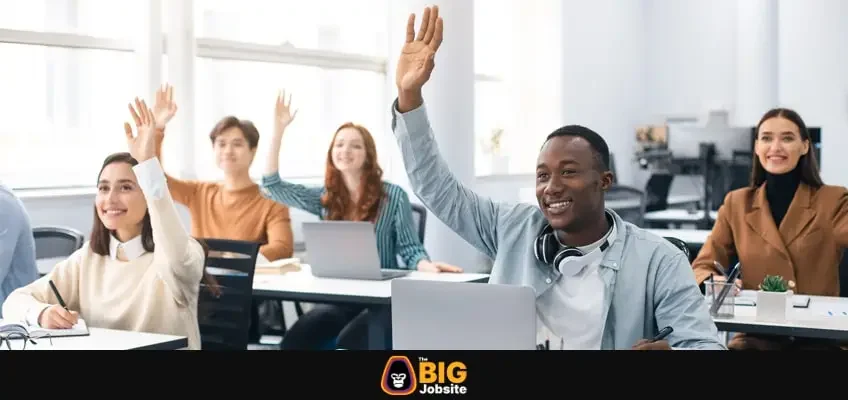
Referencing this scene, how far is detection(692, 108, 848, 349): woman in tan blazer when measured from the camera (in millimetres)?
2666

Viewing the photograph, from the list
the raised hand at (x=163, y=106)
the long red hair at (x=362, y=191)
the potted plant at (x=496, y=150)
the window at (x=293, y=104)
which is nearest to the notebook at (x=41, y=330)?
the raised hand at (x=163, y=106)

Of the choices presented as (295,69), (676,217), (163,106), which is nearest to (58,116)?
(163,106)

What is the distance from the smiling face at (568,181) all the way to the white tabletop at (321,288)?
1.56 meters

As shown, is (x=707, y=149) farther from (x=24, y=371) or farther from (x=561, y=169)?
(x=24, y=371)

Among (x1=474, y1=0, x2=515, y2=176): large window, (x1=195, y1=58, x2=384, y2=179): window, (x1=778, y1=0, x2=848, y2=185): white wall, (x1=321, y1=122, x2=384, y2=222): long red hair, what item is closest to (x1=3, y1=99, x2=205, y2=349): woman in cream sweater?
(x1=321, y1=122, x2=384, y2=222): long red hair

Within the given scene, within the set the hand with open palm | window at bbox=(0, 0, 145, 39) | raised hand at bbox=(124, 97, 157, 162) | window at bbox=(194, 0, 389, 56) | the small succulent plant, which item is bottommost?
the small succulent plant

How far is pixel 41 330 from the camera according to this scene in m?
1.37

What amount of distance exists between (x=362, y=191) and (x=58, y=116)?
108 centimetres

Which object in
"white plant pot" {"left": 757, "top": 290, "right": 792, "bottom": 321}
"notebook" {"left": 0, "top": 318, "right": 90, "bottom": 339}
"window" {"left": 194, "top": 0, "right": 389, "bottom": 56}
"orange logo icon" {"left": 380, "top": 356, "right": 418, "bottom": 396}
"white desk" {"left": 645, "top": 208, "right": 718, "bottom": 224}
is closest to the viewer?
"orange logo icon" {"left": 380, "top": 356, "right": 418, "bottom": 396}

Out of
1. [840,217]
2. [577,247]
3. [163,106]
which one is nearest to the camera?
[577,247]

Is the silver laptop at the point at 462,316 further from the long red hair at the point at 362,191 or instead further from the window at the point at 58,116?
the long red hair at the point at 362,191

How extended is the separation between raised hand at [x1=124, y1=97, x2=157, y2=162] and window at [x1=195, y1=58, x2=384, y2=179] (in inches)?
135

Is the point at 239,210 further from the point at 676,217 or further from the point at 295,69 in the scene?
the point at 676,217

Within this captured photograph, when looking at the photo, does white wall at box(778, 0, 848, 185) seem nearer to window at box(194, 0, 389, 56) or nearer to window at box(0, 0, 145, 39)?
window at box(194, 0, 389, 56)
